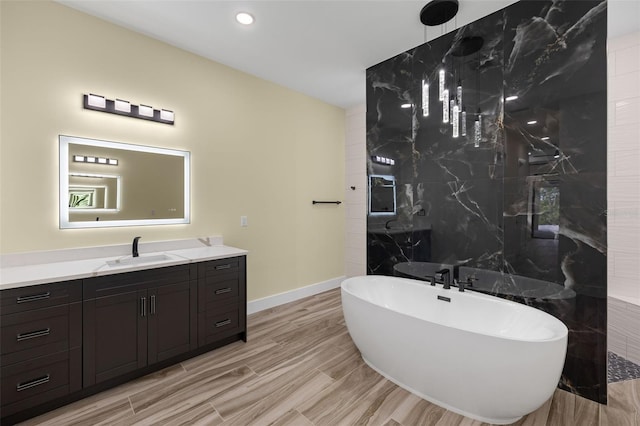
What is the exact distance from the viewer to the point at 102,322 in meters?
1.93

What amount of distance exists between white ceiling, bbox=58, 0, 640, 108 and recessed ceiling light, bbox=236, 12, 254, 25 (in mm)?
41

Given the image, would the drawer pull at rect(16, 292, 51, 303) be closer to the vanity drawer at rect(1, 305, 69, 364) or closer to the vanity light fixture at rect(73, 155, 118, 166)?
the vanity drawer at rect(1, 305, 69, 364)

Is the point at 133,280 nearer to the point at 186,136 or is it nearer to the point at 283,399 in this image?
the point at 283,399

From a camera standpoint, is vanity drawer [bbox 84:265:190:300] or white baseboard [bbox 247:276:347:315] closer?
vanity drawer [bbox 84:265:190:300]

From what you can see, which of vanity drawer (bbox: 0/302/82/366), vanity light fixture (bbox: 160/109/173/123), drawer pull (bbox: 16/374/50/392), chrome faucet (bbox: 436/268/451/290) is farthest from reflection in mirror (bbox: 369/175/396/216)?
drawer pull (bbox: 16/374/50/392)

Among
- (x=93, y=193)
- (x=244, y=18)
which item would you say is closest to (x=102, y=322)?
(x=93, y=193)

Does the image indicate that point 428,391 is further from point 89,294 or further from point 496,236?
point 89,294

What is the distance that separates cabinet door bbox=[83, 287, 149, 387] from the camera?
188 cm

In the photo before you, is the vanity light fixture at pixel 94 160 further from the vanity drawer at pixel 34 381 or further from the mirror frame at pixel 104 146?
the vanity drawer at pixel 34 381

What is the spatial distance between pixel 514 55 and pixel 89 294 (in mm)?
3620

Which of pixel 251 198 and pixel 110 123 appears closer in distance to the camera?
pixel 110 123

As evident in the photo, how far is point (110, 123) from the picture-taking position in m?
2.40

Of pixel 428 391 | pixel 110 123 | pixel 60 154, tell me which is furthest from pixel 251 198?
pixel 428 391

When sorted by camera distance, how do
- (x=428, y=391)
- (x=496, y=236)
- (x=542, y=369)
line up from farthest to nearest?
(x=496, y=236)
(x=428, y=391)
(x=542, y=369)
